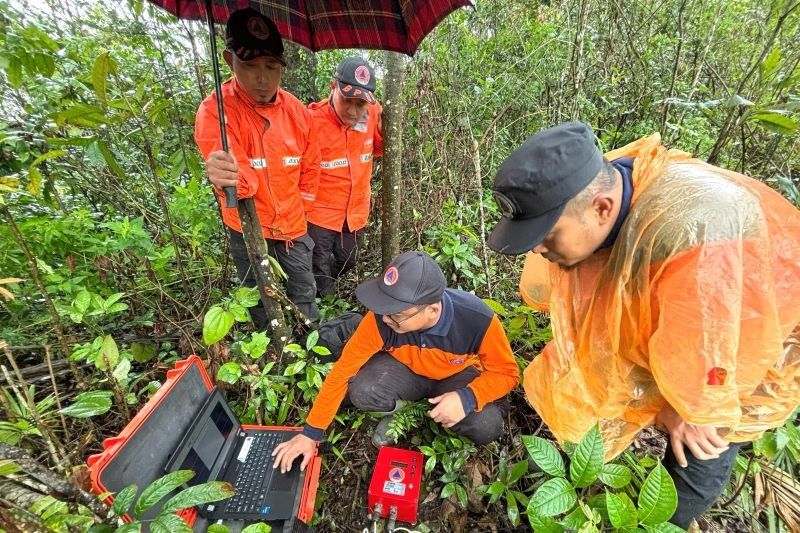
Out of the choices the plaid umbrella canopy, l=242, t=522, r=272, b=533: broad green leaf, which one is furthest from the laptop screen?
the plaid umbrella canopy

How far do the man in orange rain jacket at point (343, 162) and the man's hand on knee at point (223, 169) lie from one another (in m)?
1.44

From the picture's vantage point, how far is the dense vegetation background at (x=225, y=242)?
1521 millimetres

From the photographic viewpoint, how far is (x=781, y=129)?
1836 mm

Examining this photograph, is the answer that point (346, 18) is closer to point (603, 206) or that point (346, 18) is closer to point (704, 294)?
point (603, 206)

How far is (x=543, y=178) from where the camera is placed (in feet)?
3.84

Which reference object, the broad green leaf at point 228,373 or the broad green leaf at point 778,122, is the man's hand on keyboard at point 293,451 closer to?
the broad green leaf at point 228,373

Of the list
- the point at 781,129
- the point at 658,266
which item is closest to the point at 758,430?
the point at 658,266

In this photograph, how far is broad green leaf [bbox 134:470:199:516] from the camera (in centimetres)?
91

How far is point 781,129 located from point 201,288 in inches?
149

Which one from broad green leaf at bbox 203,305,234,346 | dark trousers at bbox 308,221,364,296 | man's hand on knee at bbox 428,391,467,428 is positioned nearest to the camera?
broad green leaf at bbox 203,305,234,346

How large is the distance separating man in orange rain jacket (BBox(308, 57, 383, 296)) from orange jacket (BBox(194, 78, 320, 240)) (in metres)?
0.26

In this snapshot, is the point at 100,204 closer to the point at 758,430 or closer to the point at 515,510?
the point at 515,510

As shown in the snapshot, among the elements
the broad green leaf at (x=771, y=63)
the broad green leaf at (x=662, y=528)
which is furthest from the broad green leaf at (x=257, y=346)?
the broad green leaf at (x=771, y=63)

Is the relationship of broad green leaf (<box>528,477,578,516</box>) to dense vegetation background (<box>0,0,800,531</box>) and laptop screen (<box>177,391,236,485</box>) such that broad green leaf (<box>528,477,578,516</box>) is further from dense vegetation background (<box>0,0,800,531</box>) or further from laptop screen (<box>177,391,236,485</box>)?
laptop screen (<box>177,391,236,485</box>)
